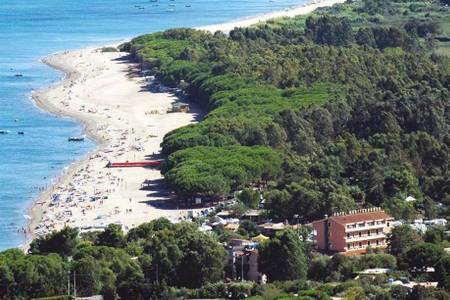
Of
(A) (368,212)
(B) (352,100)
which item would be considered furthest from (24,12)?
(A) (368,212)

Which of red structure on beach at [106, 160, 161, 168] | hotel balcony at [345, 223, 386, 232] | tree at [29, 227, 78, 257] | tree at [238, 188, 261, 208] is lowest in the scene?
red structure on beach at [106, 160, 161, 168]

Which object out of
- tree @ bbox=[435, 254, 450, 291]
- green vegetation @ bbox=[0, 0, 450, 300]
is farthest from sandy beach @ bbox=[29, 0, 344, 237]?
tree @ bbox=[435, 254, 450, 291]

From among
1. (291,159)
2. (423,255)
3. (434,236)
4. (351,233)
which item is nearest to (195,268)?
(351,233)

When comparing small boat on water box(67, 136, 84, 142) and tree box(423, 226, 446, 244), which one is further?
small boat on water box(67, 136, 84, 142)

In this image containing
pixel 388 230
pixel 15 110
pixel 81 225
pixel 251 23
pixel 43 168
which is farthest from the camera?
pixel 251 23

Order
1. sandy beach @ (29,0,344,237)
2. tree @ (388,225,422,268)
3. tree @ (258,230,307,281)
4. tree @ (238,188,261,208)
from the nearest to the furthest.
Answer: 1. tree @ (258,230,307,281)
2. tree @ (388,225,422,268)
3. tree @ (238,188,261,208)
4. sandy beach @ (29,0,344,237)

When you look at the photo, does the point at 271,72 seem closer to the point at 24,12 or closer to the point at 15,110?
the point at 15,110

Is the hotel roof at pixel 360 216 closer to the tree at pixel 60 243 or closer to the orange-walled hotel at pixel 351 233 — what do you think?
the orange-walled hotel at pixel 351 233

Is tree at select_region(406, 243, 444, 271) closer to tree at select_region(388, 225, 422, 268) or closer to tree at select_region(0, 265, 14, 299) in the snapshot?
tree at select_region(388, 225, 422, 268)
